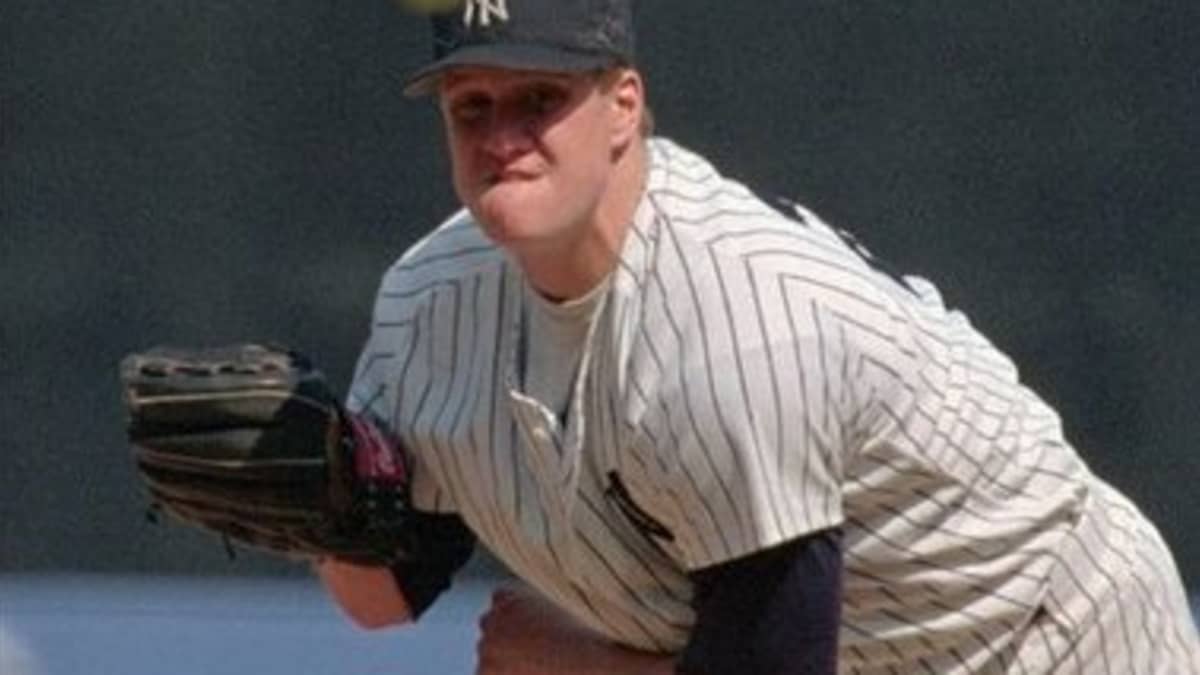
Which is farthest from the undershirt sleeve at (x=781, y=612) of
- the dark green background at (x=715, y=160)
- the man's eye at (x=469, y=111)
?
the dark green background at (x=715, y=160)

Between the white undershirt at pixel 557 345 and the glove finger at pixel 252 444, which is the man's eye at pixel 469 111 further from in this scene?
the glove finger at pixel 252 444

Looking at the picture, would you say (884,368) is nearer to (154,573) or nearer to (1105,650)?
(1105,650)

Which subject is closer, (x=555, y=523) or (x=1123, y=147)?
(x=555, y=523)

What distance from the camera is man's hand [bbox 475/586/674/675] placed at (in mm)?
4129

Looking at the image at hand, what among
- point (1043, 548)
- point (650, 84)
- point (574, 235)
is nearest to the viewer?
point (574, 235)

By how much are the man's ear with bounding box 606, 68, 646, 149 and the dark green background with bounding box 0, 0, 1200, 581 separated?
5.08 ft

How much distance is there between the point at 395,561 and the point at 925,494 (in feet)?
1.60

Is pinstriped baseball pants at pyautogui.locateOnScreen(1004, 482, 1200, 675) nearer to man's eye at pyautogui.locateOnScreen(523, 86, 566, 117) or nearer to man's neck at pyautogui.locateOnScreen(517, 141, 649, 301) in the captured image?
man's neck at pyautogui.locateOnScreen(517, 141, 649, 301)

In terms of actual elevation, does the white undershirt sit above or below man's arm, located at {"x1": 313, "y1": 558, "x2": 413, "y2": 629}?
above

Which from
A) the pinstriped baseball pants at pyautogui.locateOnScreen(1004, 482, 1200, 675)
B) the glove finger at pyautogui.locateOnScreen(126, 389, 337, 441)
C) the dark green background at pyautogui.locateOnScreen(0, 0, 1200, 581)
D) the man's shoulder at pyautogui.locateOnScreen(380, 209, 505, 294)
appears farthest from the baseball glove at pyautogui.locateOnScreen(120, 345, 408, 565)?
the dark green background at pyautogui.locateOnScreen(0, 0, 1200, 581)

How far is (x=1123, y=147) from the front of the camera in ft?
18.0

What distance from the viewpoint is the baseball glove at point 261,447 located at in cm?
407

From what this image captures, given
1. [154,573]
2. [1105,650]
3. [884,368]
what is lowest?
[154,573]

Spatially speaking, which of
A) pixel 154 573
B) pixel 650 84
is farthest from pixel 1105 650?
pixel 154 573
